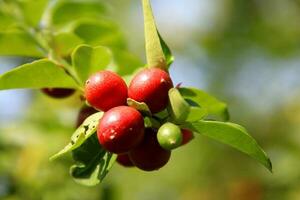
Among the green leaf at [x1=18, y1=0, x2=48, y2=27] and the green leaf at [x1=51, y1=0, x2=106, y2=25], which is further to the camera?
the green leaf at [x1=51, y1=0, x2=106, y2=25]

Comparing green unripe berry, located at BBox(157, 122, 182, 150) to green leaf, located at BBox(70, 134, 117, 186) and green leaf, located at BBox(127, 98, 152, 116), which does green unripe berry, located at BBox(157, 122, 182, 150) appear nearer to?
green leaf, located at BBox(127, 98, 152, 116)

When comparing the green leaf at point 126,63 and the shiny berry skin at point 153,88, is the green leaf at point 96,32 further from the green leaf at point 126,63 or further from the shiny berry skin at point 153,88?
the shiny berry skin at point 153,88

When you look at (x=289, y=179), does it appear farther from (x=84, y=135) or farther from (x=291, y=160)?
(x=84, y=135)

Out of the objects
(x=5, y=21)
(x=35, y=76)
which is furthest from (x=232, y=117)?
(x=35, y=76)

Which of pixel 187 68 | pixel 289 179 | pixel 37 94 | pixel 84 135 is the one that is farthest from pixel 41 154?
pixel 187 68

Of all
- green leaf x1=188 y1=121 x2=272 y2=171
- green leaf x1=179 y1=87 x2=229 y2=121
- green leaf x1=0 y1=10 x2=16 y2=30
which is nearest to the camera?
green leaf x1=188 y1=121 x2=272 y2=171

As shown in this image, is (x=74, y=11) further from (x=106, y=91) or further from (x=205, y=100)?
(x=106, y=91)

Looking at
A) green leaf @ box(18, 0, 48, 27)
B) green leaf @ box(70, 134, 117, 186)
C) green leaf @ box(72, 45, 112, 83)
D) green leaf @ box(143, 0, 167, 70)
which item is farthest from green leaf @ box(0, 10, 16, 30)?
green leaf @ box(143, 0, 167, 70)
